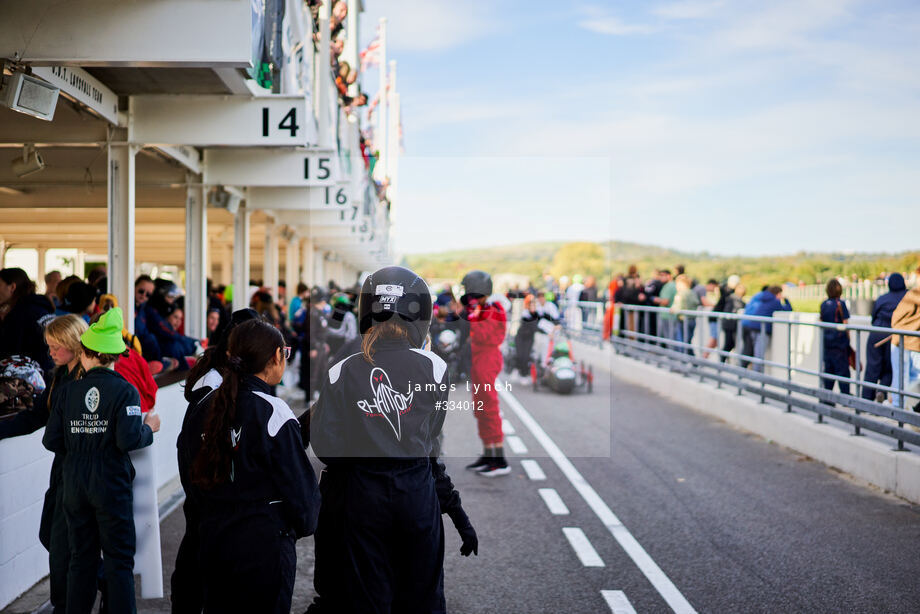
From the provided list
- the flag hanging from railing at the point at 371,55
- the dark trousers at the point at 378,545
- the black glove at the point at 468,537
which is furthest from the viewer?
the flag hanging from railing at the point at 371,55

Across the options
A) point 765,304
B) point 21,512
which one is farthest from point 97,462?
point 765,304

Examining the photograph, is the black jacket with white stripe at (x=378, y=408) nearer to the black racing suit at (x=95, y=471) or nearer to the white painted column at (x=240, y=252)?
the black racing suit at (x=95, y=471)

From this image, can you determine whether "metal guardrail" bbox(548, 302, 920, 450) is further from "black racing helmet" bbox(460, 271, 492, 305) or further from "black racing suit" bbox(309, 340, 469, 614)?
"black racing suit" bbox(309, 340, 469, 614)

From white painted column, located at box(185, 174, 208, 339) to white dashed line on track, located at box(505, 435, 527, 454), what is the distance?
5.09m

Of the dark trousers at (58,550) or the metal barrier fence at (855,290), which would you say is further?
the metal barrier fence at (855,290)

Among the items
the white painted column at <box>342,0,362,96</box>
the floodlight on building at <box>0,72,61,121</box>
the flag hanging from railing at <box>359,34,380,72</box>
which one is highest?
the flag hanging from railing at <box>359,34,380,72</box>

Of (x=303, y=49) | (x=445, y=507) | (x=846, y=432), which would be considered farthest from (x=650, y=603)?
(x=303, y=49)

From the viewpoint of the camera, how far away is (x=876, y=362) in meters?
9.84

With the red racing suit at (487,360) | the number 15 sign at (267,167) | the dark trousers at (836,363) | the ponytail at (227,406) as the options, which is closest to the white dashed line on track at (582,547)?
the red racing suit at (487,360)

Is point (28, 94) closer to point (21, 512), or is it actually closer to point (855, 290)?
point (21, 512)

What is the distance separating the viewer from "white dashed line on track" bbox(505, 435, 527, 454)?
10712 millimetres

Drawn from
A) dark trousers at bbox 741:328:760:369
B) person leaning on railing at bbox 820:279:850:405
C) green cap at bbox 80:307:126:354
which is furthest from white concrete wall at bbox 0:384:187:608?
dark trousers at bbox 741:328:760:369

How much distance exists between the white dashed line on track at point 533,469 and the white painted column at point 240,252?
752cm

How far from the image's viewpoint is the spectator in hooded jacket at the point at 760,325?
1284 centimetres
